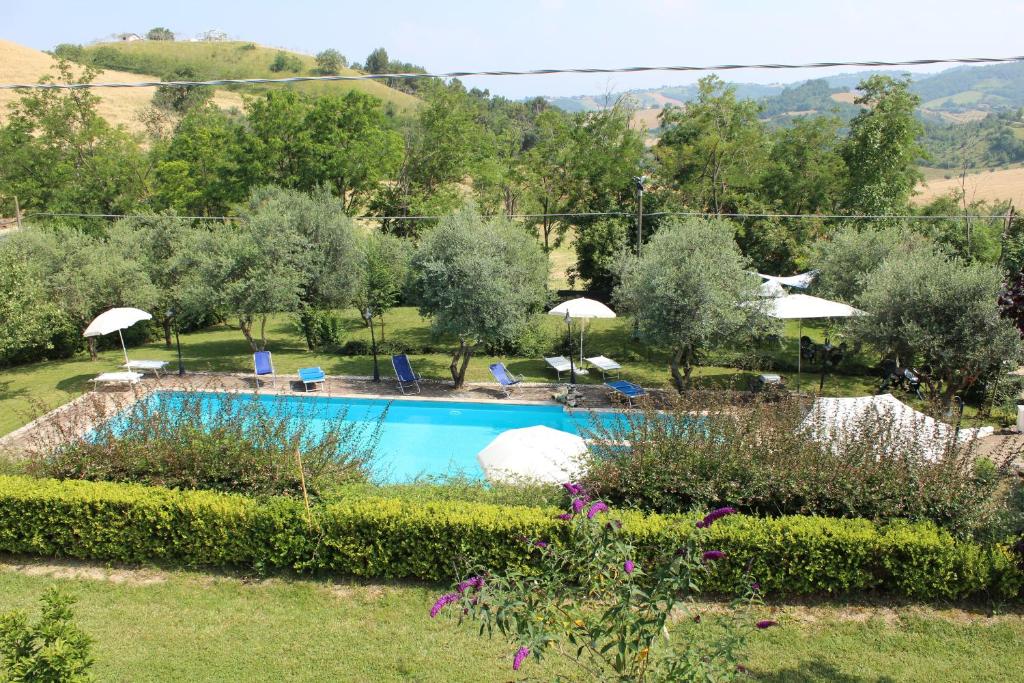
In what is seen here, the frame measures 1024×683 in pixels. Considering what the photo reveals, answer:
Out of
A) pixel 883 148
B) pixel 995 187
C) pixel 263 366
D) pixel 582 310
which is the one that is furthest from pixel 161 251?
pixel 995 187

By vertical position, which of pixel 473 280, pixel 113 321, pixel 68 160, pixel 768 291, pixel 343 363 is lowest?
pixel 343 363

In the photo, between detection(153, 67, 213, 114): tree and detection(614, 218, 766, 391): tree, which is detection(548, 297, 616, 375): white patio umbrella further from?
detection(153, 67, 213, 114): tree

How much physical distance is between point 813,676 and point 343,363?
16017 millimetres

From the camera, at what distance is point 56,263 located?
2017cm

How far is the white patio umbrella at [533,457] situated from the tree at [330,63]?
367 feet

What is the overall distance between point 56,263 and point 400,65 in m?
129

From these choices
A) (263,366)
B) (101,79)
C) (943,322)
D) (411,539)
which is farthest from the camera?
(101,79)

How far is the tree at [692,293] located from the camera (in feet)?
50.3

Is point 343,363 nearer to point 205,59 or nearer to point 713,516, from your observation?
point 713,516

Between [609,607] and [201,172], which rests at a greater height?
[201,172]

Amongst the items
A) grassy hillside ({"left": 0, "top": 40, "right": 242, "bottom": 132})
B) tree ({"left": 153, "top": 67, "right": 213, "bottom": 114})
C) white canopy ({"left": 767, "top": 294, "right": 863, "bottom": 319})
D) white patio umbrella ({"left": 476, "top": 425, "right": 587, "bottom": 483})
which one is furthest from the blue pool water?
grassy hillside ({"left": 0, "top": 40, "right": 242, "bottom": 132})

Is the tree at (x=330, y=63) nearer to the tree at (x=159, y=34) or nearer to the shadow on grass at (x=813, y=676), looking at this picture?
the tree at (x=159, y=34)

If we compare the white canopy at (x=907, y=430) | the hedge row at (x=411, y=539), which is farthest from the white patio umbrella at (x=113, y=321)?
the white canopy at (x=907, y=430)

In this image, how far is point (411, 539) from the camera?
8297 millimetres
